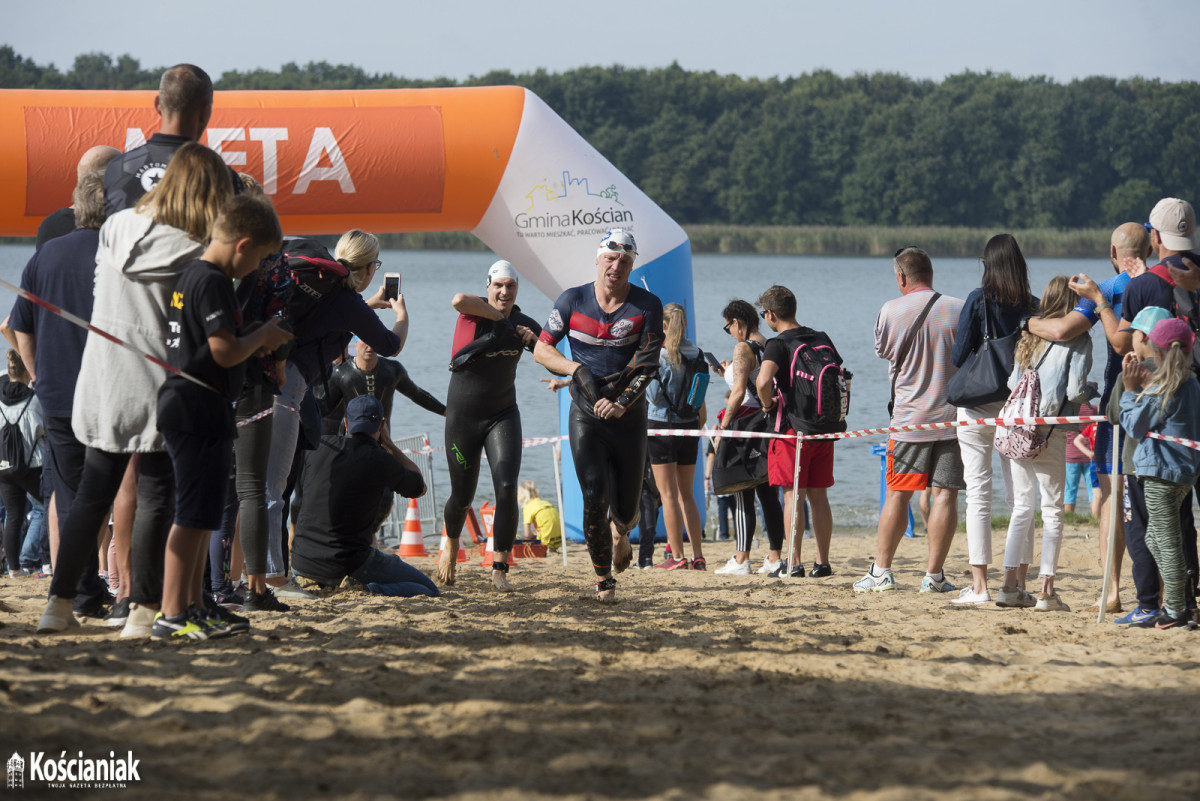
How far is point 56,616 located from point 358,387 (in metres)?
3.13

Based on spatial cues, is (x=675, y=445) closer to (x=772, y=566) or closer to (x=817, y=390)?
(x=772, y=566)

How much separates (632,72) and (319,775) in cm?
8898

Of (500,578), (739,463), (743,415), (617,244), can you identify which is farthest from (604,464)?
(743,415)

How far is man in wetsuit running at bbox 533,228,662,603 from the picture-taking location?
19.8 feet

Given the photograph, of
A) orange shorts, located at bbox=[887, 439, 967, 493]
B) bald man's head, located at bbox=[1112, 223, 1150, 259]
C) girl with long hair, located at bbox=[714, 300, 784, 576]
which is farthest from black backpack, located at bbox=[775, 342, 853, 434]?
bald man's head, located at bbox=[1112, 223, 1150, 259]

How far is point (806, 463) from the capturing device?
24.5 ft

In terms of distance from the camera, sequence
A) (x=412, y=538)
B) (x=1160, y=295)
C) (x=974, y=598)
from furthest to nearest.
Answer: (x=412, y=538), (x=974, y=598), (x=1160, y=295)

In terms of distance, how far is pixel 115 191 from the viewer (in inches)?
174

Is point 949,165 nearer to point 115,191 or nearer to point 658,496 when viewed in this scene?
point 658,496

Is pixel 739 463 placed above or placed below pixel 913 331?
below

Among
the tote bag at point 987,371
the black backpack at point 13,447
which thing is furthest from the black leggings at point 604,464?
the black backpack at point 13,447

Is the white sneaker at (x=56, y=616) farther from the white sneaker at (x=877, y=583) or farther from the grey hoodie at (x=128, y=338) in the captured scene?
the white sneaker at (x=877, y=583)

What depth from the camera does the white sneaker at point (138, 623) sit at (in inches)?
165

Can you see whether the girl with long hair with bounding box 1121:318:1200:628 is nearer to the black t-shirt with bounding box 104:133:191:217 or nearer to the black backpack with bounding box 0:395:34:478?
the black t-shirt with bounding box 104:133:191:217
